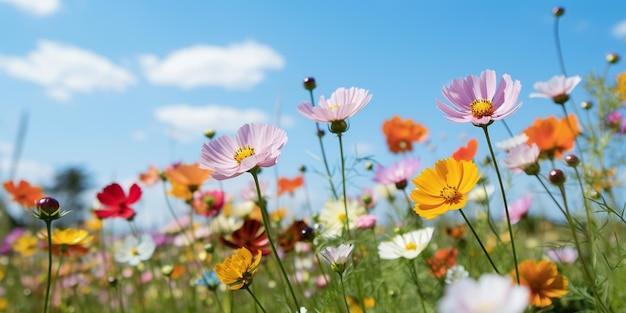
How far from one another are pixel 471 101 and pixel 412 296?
2.49 ft

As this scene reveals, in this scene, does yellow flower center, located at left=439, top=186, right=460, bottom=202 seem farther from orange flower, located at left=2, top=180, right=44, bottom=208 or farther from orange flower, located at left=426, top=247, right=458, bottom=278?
orange flower, located at left=2, top=180, right=44, bottom=208

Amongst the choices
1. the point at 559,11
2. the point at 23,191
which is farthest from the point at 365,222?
the point at 23,191

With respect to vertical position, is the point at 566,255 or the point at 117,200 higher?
the point at 117,200

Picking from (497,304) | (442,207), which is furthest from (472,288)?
(442,207)

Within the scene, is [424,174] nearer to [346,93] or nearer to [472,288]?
[346,93]

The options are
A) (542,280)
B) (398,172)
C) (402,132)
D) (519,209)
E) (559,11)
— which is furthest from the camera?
(402,132)

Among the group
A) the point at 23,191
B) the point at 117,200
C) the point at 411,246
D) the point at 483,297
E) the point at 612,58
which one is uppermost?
the point at 612,58

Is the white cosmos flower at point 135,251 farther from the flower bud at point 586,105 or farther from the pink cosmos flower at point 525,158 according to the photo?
the flower bud at point 586,105

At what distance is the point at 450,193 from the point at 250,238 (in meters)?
0.49

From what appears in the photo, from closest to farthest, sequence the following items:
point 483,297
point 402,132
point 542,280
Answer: point 483,297 → point 542,280 → point 402,132

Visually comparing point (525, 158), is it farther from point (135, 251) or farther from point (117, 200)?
point (135, 251)

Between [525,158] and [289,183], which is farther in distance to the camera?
[289,183]

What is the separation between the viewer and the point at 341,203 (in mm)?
1387

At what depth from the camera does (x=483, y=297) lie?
351mm
